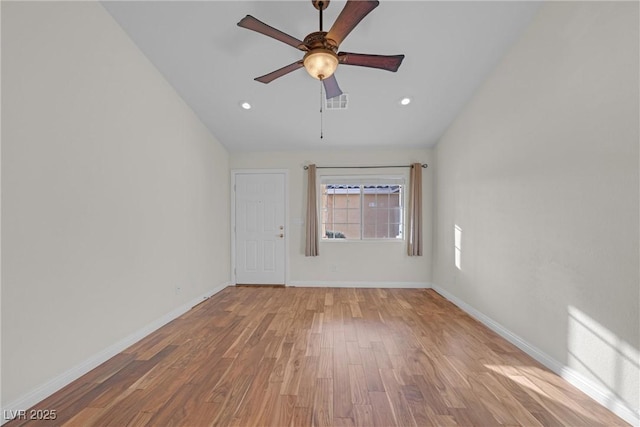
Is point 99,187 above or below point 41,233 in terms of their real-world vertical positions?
above

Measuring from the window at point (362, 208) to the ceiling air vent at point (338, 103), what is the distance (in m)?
1.45

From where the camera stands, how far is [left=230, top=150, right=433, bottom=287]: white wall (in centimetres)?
492

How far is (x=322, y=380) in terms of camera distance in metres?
2.04

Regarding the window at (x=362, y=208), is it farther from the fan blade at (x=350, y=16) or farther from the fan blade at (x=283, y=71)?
the fan blade at (x=350, y=16)

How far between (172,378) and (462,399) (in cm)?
200

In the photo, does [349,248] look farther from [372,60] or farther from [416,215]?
[372,60]

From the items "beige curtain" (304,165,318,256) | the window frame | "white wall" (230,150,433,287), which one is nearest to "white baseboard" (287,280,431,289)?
"white wall" (230,150,433,287)

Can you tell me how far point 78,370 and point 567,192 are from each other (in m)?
3.85

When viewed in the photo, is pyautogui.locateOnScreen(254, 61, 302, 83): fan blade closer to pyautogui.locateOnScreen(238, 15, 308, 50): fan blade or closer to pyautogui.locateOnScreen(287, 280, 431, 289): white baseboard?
pyautogui.locateOnScreen(238, 15, 308, 50): fan blade

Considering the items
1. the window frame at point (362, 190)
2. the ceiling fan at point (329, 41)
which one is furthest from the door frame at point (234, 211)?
the ceiling fan at point (329, 41)

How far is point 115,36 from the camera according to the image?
8.34 feet

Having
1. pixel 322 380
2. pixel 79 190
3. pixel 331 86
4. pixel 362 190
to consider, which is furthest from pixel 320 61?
pixel 362 190

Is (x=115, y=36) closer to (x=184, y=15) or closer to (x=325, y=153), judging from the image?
(x=184, y=15)

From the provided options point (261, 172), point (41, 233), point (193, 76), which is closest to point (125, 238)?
point (41, 233)
